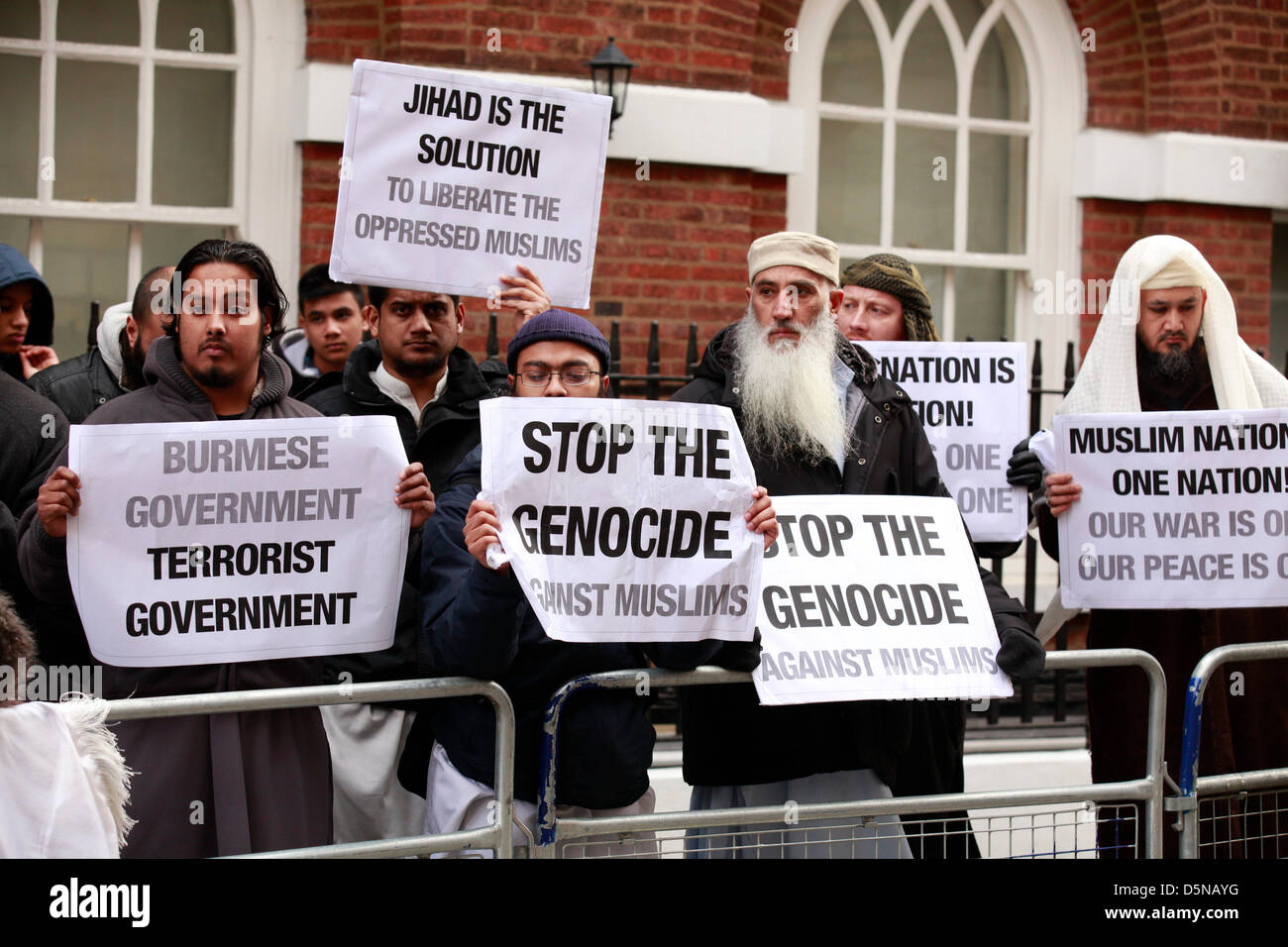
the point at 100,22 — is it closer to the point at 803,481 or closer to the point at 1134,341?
the point at 803,481

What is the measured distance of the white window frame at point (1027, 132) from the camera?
8445mm

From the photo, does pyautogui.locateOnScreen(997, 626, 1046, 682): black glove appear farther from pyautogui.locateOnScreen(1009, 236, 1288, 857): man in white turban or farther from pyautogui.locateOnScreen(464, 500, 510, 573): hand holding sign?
pyautogui.locateOnScreen(464, 500, 510, 573): hand holding sign

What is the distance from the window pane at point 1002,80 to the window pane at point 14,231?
5.17 metres

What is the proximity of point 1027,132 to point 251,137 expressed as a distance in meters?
4.36

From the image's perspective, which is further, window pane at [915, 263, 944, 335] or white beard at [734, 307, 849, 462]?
window pane at [915, 263, 944, 335]

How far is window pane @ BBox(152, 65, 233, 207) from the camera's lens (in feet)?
23.7

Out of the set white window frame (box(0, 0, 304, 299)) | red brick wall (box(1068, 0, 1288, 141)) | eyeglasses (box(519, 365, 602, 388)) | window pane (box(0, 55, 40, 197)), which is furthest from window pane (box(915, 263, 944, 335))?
eyeglasses (box(519, 365, 602, 388))

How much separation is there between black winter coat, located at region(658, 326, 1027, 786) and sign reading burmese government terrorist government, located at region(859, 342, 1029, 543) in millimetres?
673

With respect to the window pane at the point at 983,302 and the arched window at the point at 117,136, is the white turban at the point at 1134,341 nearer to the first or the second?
the window pane at the point at 983,302

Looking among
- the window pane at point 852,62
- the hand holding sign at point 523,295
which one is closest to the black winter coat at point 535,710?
the hand holding sign at point 523,295

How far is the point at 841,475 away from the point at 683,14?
4.26 m

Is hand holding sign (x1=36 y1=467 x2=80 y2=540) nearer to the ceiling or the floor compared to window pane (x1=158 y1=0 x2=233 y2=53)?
nearer to the floor

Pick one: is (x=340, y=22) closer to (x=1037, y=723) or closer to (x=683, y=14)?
(x=683, y=14)
